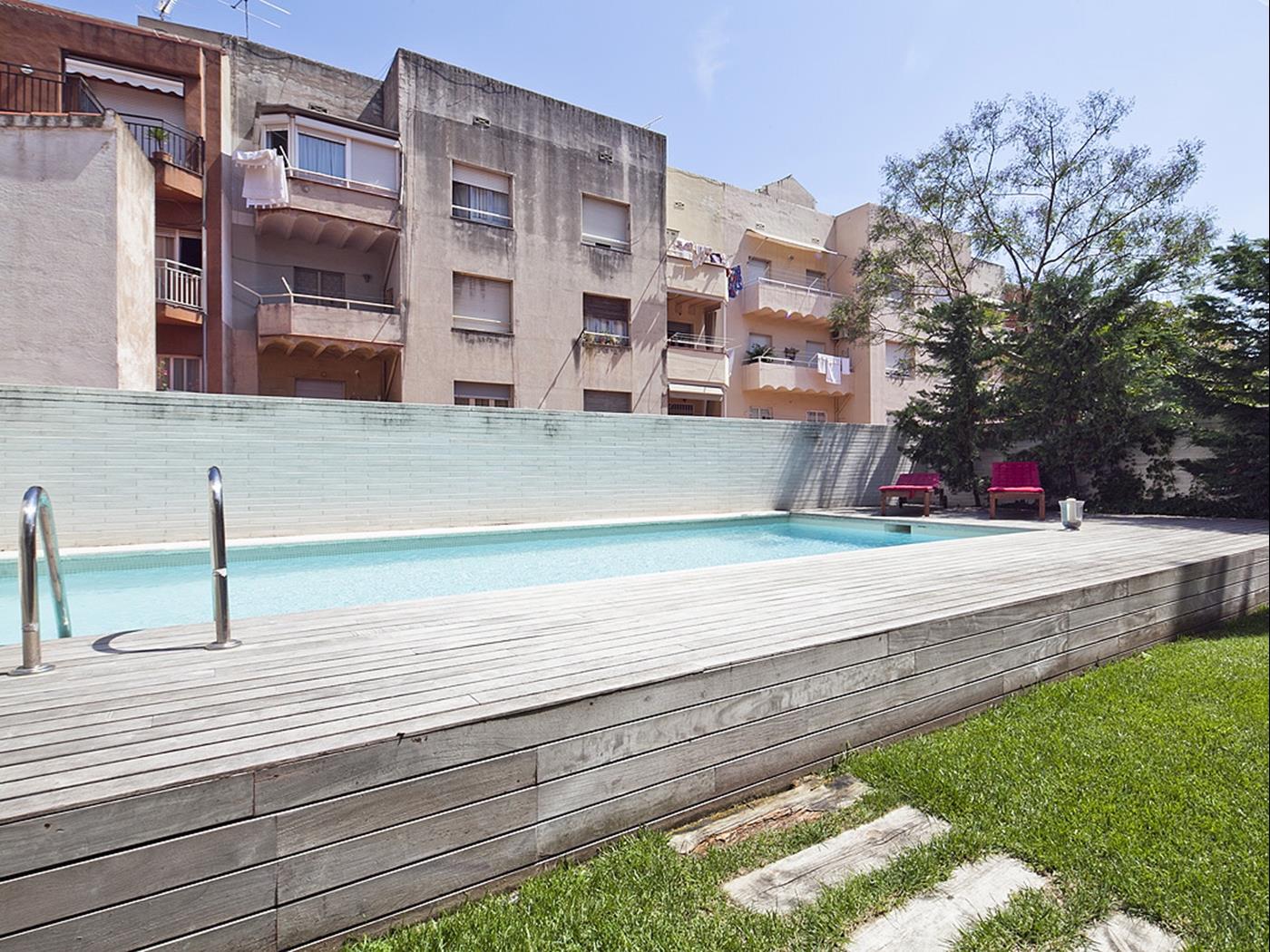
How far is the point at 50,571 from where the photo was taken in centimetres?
312

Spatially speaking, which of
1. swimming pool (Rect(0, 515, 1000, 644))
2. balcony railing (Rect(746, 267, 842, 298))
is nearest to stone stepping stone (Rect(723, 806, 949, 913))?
swimming pool (Rect(0, 515, 1000, 644))

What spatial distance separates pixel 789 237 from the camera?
23438 millimetres

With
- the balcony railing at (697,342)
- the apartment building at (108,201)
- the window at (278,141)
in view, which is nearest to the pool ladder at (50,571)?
the apartment building at (108,201)

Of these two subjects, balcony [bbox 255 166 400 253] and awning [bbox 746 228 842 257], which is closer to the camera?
balcony [bbox 255 166 400 253]

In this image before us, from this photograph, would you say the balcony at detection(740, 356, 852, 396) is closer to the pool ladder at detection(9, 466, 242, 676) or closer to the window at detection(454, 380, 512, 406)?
the window at detection(454, 380, 512, 406)

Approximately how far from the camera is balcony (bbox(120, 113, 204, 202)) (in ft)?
41.6

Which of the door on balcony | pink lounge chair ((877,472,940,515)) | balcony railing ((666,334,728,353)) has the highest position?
the door on balcony

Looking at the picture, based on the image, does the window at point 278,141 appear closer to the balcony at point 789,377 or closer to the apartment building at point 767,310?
the apartment building at point 767,310

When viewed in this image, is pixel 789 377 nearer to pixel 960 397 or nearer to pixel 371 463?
pixel 960 397

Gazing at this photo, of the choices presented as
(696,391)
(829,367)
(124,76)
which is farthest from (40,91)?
(829,367)

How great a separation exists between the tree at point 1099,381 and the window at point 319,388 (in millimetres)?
14656

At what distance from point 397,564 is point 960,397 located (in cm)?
1132

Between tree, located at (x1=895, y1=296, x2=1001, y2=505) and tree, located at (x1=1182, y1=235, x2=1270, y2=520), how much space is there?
3.20 metres

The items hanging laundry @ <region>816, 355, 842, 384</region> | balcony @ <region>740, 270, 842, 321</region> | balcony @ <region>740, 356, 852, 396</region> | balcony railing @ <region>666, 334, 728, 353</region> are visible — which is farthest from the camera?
hanging laundry @ <region>816, 355, 842, 384</region>
